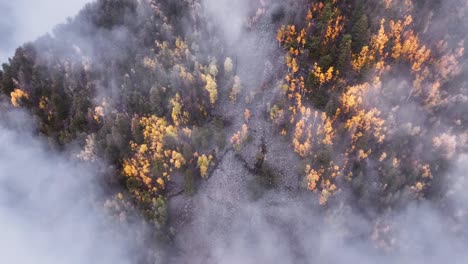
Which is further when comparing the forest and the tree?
the tree

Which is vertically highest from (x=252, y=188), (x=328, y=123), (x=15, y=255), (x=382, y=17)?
(x=382, y=17)

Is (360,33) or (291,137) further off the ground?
(360,33)

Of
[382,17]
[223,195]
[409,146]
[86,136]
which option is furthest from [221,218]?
[382,17]

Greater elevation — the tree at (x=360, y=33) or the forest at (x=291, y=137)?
the tree at (x=360, y=33)

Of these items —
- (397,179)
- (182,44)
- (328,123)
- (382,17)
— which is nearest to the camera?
(397,179)

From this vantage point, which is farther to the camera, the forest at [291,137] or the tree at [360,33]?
the tree at [360,33]

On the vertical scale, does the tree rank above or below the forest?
above

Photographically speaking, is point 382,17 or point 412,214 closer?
point 412,214

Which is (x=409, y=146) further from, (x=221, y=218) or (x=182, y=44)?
(x=182, y=44)
